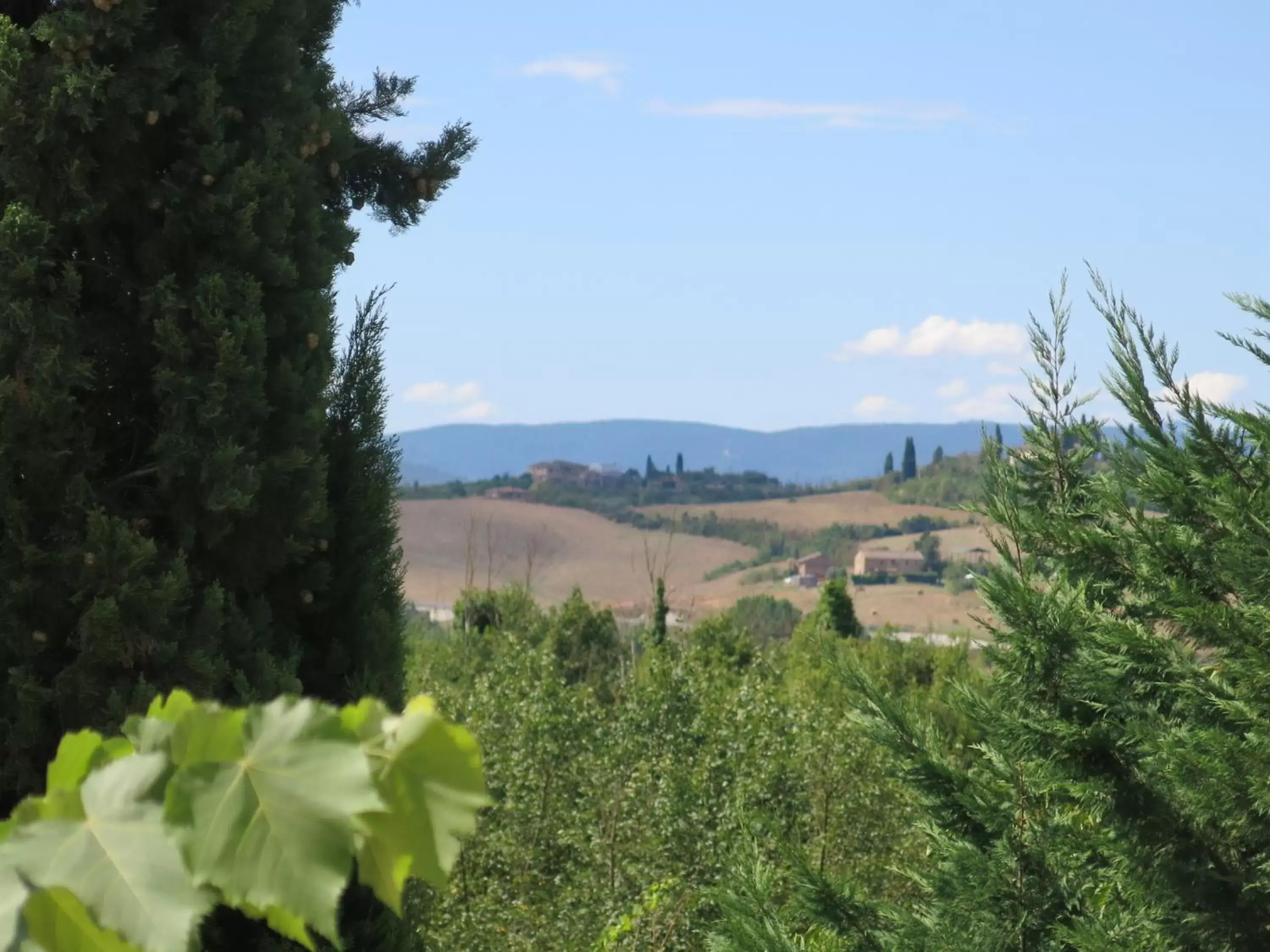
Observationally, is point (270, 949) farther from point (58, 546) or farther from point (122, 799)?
point (122, 799)

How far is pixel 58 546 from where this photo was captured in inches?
151

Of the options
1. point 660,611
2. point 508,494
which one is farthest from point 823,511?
point 660,611

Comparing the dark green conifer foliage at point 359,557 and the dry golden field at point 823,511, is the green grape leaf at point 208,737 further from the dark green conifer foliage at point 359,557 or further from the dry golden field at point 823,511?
the dry golden field at point 823,511

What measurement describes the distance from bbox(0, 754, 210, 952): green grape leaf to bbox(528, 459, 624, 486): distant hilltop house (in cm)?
13062

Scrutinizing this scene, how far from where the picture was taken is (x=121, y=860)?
0.75m

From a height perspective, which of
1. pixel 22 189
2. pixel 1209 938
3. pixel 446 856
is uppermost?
pixel 22 189

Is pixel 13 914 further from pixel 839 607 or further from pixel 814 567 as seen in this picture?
pixel 814 567

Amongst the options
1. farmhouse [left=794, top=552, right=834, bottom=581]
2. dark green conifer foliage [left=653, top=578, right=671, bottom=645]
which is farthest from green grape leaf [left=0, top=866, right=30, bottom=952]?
farmhouse [left=794, top=552, right=834, bottom=581]

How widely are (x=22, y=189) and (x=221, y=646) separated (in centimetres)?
155

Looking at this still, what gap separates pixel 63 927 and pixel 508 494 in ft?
374

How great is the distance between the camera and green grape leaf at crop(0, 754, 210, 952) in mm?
726

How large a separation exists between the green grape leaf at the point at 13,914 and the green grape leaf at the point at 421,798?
0.20 metres

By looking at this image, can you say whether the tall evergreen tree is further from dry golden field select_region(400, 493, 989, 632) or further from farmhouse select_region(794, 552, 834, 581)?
farmhouse select_region(794, 552, 834, 581)

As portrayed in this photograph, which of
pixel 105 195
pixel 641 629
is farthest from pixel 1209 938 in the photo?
pixel 641 629
